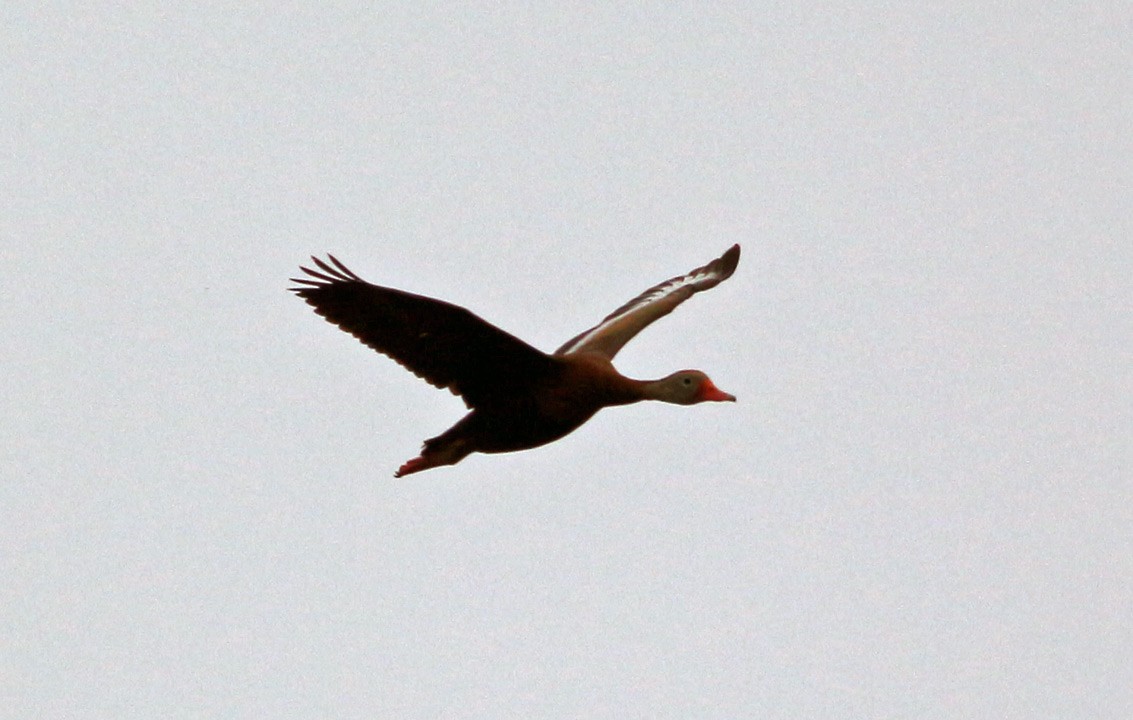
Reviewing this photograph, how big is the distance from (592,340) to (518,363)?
95.0 inches

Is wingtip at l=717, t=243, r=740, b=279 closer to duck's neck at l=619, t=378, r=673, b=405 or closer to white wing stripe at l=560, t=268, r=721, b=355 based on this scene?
white wing stripe at l=560, t=268, r=721, b=355

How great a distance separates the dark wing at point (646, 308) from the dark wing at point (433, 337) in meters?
1.65

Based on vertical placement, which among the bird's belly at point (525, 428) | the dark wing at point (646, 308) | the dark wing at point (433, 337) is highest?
the dark wing at point (646, 308)

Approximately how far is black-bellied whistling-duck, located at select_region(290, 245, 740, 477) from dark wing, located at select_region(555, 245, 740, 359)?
1.23 meters

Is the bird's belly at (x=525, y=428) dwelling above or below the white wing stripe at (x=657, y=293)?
below

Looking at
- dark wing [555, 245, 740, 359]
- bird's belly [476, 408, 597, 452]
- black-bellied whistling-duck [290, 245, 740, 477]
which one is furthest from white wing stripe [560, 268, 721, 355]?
bird's belly [476, 408, 597, 452]

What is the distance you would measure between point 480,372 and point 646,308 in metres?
A: 3.08

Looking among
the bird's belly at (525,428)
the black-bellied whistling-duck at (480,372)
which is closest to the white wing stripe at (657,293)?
the black-bellied whistling-duck at (480,372)

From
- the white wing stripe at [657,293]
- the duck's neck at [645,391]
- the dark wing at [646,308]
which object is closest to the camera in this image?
the duck's neck at [645,391]

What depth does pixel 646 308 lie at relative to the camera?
16484mm

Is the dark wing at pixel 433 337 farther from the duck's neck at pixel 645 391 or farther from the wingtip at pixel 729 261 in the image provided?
the wingtip at pixel 729 261

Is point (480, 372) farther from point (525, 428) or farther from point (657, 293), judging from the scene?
point (657, 293)

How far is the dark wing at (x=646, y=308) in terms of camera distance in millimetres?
15812

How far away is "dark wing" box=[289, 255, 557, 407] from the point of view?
520 inches
